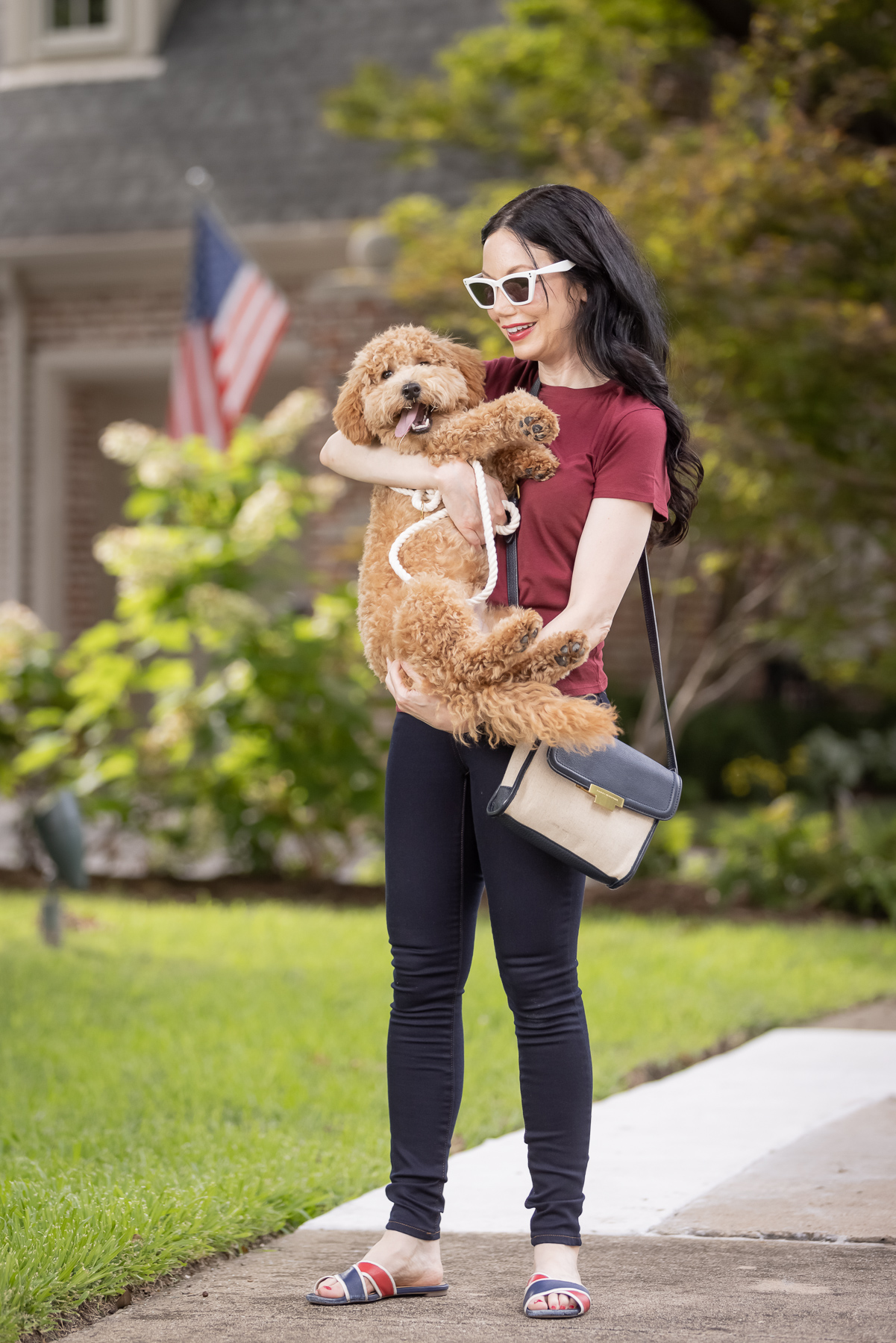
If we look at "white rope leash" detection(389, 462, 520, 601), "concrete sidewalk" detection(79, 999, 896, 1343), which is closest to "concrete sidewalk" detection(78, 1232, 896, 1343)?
"concrete sidewalk" detection(79, 999, 896, 1343)

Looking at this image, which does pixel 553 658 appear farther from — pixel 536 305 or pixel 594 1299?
pixel 594 1299

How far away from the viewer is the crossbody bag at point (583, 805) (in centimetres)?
271

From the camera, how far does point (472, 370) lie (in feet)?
9.62

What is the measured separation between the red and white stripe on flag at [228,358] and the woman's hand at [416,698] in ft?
21.0

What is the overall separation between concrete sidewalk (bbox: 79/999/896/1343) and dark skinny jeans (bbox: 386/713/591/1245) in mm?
211

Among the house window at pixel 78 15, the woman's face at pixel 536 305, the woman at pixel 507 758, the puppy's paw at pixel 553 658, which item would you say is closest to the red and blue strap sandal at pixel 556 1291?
the woman at pixel 507 758

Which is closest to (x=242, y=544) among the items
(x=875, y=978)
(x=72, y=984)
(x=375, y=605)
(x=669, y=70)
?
(x=72, y=984)

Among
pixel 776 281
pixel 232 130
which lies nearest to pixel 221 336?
pixel 776 281

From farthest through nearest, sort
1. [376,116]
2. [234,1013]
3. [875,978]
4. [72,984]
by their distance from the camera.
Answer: [376,116] < [875,978] < [72,984] < [234,1013]

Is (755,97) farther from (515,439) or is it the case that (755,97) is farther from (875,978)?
(515,439)

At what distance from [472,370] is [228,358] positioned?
6.58 meters

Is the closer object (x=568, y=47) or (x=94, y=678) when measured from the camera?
(x=94, y=678)

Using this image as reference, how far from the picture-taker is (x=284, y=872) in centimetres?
909

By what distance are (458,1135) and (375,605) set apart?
192 cm
